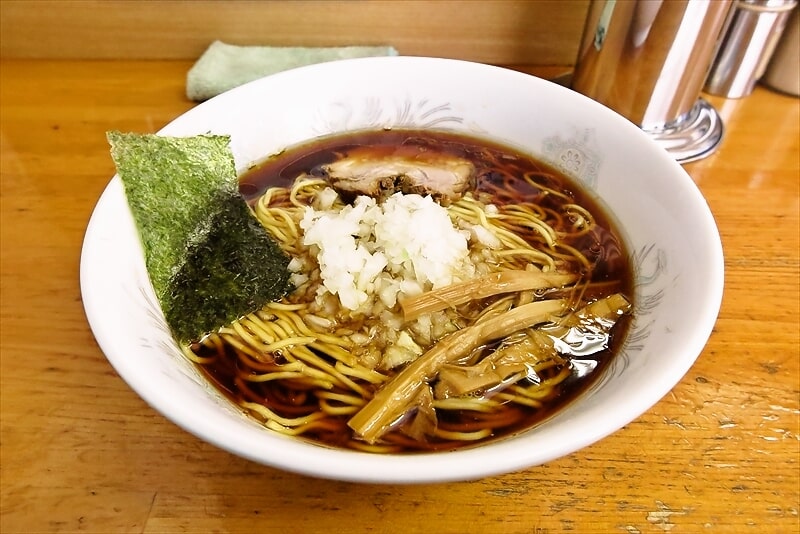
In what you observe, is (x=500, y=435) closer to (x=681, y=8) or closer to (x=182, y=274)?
(x=182, y=274)

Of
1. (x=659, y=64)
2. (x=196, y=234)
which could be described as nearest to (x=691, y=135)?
(x=659, y=64)

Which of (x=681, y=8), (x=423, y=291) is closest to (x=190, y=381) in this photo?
(x=423, y=291)

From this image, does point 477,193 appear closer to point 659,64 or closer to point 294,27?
point 659,64

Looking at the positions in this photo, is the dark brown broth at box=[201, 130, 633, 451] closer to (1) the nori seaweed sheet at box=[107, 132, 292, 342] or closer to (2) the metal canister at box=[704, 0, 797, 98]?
(1) the nori seaweed sheet at box=[107, 132, 292, 342]

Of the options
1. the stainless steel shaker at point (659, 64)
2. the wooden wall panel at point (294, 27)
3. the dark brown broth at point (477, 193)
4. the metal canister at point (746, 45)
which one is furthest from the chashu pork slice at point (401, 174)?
the metal canister at point (746, 45)

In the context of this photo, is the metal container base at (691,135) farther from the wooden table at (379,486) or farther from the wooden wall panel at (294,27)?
the wooden wall panel at (294,27)

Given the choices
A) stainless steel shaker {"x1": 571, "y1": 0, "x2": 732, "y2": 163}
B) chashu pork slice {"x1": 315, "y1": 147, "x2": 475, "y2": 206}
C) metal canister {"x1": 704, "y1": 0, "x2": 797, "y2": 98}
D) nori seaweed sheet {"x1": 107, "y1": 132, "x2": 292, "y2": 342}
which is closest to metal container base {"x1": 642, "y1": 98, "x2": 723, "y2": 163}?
stainless steel shaker {"x1": 571, "y1": 0, "x2": 732, "y2": 163}
